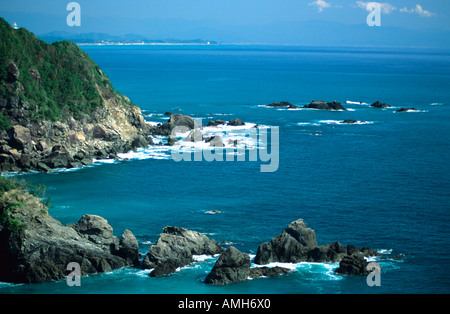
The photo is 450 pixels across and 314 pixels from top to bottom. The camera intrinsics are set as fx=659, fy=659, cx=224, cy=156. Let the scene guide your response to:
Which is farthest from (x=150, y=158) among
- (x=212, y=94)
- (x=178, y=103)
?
(x=212, y=94)

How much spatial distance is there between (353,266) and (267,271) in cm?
655

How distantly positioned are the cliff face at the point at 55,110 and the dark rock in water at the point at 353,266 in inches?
1765

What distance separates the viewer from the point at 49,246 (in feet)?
161

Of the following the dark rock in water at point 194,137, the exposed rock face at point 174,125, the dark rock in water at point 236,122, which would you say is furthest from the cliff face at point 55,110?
the dark rock in water at point 236,122

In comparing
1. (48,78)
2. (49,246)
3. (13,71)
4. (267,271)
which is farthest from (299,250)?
(48,78)

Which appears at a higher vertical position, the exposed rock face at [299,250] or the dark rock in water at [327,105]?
the dark rock in water at [327,105]

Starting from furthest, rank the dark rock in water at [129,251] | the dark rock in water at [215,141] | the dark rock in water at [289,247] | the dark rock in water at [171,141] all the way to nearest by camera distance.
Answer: the dark rock in water at [215,141] → the dark rock in water at [171,141] → the dark rock in water at [289,247] → the dark rock in water at [129,251]

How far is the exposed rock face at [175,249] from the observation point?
50.6m

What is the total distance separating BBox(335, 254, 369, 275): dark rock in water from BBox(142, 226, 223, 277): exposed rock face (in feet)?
33.7

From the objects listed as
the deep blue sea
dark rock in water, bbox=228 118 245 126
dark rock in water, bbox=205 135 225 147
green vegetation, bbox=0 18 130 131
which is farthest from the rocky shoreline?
dark rock in water, bbox=228 118 245 126

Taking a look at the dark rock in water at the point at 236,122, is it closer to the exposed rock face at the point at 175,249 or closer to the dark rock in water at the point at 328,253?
the exposed rock face at the point at 175,249
